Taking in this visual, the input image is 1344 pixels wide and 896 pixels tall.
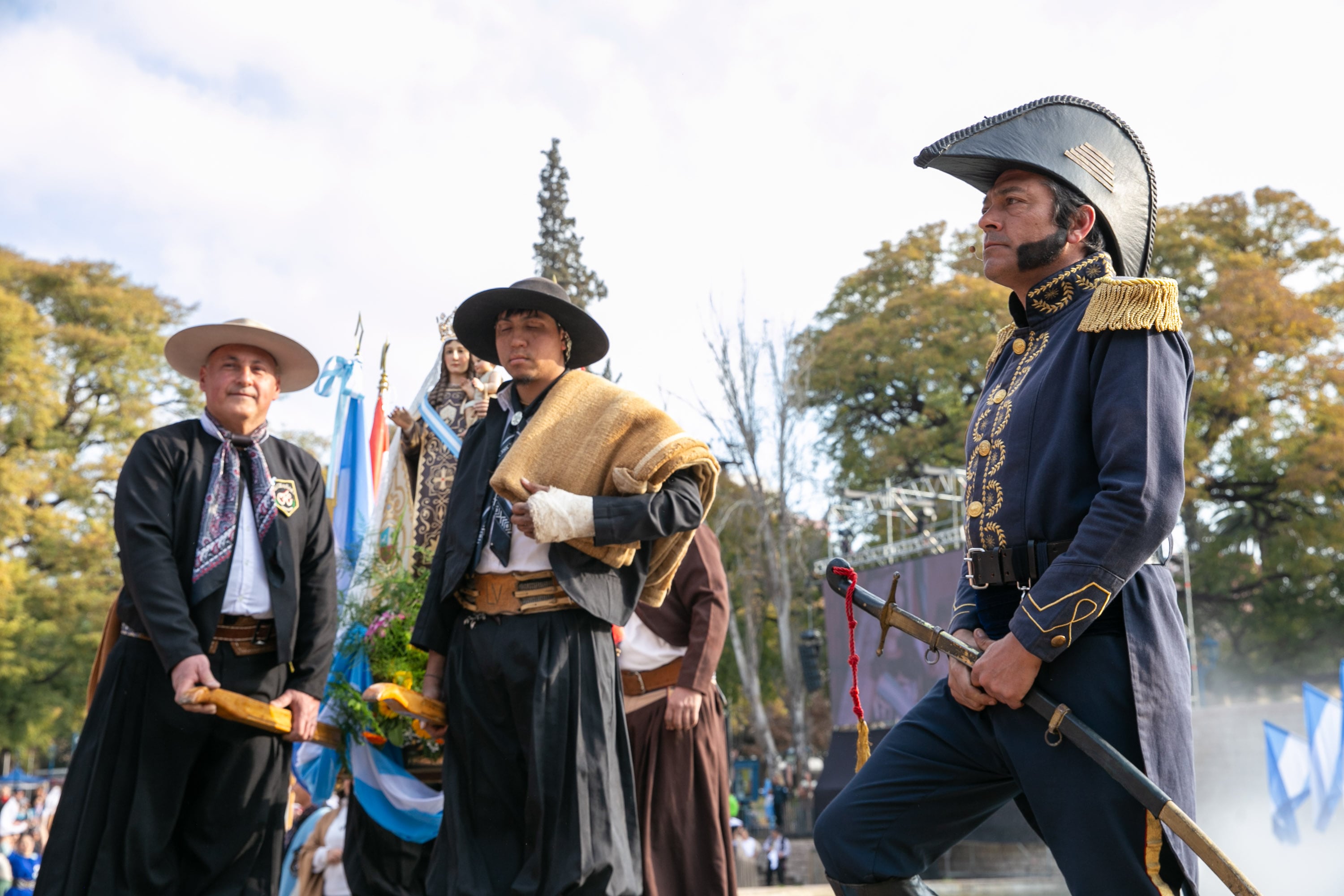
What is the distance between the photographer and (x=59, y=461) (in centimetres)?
2466

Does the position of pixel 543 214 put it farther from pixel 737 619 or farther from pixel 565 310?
pixel 737 619

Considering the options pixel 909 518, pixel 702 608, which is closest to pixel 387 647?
pixel 702 608

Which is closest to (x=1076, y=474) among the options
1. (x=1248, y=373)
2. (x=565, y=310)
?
(x=565, y=310)

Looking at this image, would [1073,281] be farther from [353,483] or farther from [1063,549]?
[353,483]

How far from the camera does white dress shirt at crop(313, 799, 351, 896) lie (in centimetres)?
704

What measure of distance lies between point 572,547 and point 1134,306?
6.30 ft

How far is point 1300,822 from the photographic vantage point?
1144 centimetres

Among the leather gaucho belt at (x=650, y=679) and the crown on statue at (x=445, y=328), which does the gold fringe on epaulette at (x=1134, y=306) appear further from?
the crown on statue at (x=445, y=328)

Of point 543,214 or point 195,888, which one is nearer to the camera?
point 195,888

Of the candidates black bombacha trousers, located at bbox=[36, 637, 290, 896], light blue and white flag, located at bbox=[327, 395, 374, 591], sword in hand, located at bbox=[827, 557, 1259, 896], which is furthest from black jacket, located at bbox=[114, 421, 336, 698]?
sword in hand, located at bbox=[827, 557, 1259, 896]

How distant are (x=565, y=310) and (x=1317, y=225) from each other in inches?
1022

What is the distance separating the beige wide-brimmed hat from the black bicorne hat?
257 centimetres

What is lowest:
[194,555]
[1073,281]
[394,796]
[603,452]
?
[394,796]

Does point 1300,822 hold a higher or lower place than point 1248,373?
lower
